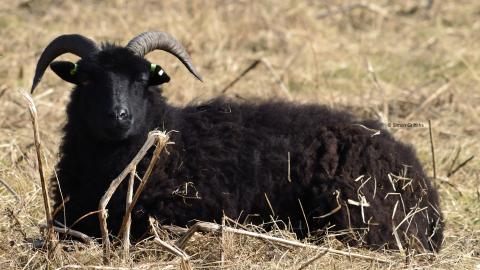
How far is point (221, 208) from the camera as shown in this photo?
7.68m

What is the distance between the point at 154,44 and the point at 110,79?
0.63m

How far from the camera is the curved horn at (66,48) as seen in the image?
7738 mm

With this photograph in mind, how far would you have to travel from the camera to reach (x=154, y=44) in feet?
26.2

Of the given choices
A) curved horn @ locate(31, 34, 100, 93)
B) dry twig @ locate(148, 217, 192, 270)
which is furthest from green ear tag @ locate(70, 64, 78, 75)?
dry twig @ locate(148, 217, 192, 270)

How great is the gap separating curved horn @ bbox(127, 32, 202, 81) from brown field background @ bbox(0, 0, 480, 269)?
1615 millimetres

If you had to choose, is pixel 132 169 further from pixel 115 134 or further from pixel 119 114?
pixel 115 134

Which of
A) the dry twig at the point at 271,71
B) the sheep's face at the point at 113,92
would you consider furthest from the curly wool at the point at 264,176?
the dry twig at the point at 271,71

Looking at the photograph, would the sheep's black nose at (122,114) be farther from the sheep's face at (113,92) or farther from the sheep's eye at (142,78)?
the sheep's eye at (142,78)

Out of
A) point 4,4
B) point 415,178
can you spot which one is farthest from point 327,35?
point 415,178

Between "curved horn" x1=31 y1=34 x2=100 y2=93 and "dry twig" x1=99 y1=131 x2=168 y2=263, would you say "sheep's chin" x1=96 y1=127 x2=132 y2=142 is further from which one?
"dry twig" x1=99 y1=131 x2=168 y2=263

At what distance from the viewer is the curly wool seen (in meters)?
7.66

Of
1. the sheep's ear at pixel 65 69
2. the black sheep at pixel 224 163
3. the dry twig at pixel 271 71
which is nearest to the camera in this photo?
the black sheep at pixel 224 163

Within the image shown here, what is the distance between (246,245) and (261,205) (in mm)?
1029

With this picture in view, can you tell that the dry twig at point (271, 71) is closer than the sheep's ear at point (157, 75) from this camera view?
No
